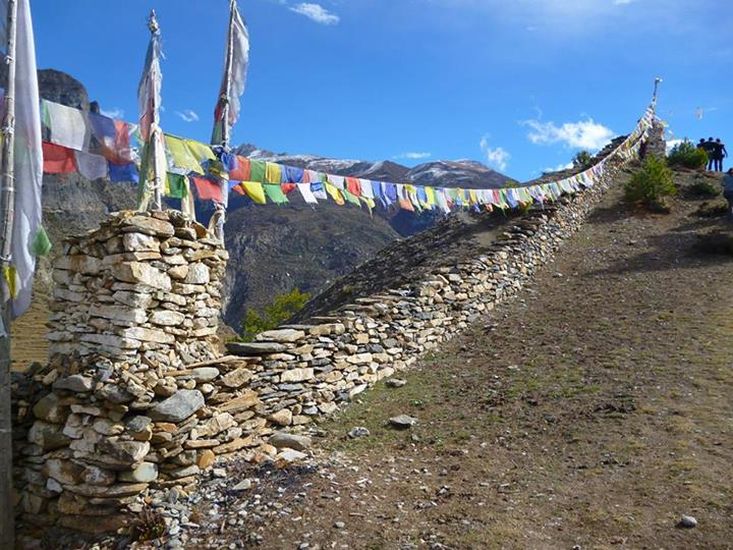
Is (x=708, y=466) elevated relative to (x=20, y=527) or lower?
elevated

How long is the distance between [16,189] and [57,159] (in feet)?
2.29

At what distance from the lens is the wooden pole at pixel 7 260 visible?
5.91 meters

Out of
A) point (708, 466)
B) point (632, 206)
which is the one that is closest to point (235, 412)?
point (708, 466)

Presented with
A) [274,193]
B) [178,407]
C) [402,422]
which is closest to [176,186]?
[274,193]

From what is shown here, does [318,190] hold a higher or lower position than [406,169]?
lower

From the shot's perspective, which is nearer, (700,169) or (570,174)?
(570,174)

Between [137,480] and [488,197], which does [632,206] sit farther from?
[137,480]

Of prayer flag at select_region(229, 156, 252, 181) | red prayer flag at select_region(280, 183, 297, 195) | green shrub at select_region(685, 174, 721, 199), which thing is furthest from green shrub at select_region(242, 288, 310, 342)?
green shrub at select_region(685, 174, 721, 199)

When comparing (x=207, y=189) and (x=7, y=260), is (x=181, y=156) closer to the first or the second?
(x=207, y=189)

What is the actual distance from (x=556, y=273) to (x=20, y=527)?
12524 mm

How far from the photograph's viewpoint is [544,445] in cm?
710

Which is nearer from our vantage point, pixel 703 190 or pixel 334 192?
pixel 334 192

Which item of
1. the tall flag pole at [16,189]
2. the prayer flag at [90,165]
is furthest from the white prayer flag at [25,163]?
the prayer flag at [90,165]

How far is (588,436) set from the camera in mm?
7141
